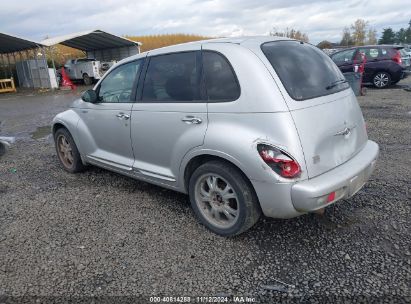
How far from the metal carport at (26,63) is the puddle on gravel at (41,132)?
14.7m

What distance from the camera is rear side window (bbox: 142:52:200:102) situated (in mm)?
3520

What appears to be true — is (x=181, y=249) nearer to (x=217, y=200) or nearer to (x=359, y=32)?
(x=217, y=200)

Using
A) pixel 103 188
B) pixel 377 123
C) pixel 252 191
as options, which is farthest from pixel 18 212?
pixel 377 123

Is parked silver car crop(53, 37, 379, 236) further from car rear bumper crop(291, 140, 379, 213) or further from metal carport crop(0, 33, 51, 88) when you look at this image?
metal carport crop(0, 33, 51, 88)

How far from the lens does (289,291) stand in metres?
2.67

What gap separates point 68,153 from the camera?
17.8ft

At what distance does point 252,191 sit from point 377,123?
5942 millimetres

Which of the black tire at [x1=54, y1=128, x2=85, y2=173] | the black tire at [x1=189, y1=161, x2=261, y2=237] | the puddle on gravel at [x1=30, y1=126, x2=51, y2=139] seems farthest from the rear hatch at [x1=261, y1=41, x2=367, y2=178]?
the puddle on gravel at [x1=30, y1=126, x2=51, y2=139]

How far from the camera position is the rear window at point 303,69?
10.2 feet

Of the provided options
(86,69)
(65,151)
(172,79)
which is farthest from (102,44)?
(172,79)

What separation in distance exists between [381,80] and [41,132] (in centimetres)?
1190

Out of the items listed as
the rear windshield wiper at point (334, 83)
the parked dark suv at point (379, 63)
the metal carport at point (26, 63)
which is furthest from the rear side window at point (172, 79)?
the metal carport at point (26, 63)

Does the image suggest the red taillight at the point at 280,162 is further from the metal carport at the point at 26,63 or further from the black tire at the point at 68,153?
the metal carport at the point at 26,63

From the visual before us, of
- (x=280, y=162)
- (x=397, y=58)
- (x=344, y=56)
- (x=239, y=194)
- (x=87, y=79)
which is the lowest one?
(x=87, y=79)
